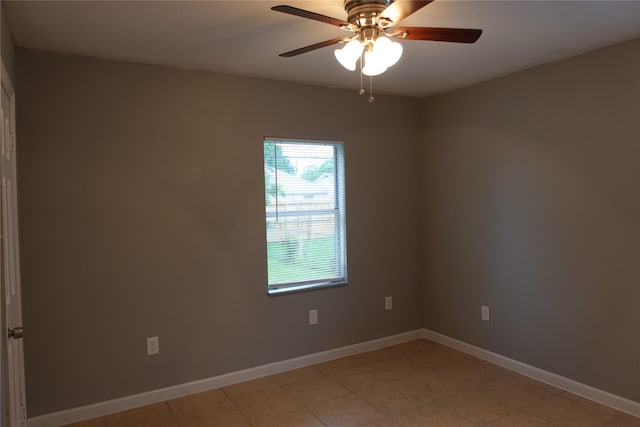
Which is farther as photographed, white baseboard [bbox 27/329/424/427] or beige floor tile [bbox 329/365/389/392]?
beige floor tile [bbox 329/365/389/392]

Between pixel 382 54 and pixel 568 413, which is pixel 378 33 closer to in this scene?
pixel 382 54

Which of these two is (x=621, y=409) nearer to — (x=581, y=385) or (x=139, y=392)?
(x=581, y=385)

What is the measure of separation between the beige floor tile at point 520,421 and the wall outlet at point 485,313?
0.99m

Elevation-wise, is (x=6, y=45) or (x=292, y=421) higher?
(x=6, y=45)

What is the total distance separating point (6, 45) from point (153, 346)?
Answer: 2.03 m

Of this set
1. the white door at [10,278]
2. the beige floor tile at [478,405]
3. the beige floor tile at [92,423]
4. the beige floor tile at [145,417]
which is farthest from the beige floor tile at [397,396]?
the white door at [10,278]

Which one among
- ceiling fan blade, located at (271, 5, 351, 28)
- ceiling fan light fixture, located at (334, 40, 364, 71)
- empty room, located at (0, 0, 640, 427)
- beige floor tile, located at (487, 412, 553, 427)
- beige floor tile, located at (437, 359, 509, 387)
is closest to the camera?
ceiling fan blade, located at (271, 5, 351, 28)

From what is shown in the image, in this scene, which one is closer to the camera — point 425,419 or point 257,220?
point 425,419

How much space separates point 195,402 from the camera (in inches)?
119

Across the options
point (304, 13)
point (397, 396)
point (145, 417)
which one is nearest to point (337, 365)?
point (397, 396)

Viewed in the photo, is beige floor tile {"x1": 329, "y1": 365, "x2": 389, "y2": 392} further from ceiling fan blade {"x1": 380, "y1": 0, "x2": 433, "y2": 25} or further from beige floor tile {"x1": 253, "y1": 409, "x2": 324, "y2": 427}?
ceiling fan blade {"x1": 380, "y1": 0, "x2": 433, "y2": 25}

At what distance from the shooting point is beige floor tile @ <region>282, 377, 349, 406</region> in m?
3.06

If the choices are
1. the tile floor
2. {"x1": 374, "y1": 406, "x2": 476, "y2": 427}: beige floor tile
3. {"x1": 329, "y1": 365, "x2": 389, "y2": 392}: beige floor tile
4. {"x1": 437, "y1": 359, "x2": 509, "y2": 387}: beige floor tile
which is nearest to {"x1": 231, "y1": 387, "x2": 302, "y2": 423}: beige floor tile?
the tile floor

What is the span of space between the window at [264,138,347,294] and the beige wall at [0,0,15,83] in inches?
66.0
